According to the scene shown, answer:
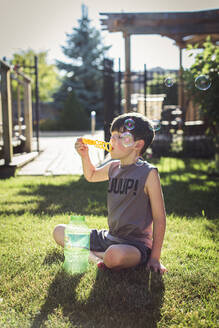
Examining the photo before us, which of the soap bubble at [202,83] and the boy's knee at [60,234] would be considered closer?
the boy's knee at [60,234]

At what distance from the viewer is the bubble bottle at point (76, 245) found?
233 centimetres

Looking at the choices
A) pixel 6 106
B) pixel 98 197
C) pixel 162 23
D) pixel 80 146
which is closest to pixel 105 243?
pixel 80 146

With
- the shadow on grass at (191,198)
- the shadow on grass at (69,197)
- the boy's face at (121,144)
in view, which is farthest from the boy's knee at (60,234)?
the shadow on grass at (191,198)

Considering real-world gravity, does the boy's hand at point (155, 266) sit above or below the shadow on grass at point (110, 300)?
above

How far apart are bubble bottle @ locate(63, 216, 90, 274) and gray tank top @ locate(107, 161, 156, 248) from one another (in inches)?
7.8

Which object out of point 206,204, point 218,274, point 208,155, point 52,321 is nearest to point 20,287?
point 52,321

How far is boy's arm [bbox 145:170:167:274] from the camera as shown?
7.27 ft

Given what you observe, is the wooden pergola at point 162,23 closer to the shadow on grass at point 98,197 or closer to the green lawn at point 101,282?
the shadow on grass at point 98,197

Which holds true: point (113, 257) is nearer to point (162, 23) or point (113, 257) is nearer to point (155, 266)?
point (155, 266)

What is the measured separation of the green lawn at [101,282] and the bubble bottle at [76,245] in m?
0.08

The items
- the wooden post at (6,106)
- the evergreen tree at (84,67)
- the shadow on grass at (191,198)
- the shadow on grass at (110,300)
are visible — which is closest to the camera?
the shadow on grass at (110,300)

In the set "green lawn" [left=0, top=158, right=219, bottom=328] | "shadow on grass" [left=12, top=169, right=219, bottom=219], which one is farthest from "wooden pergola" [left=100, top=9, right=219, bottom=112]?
A: "green lawn" [left=0, top=158, right=219, bottom=328]

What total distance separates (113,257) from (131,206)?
1.13ft

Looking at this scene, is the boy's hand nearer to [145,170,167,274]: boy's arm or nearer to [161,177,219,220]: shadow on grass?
[145,170,167,274]: boy's arm
